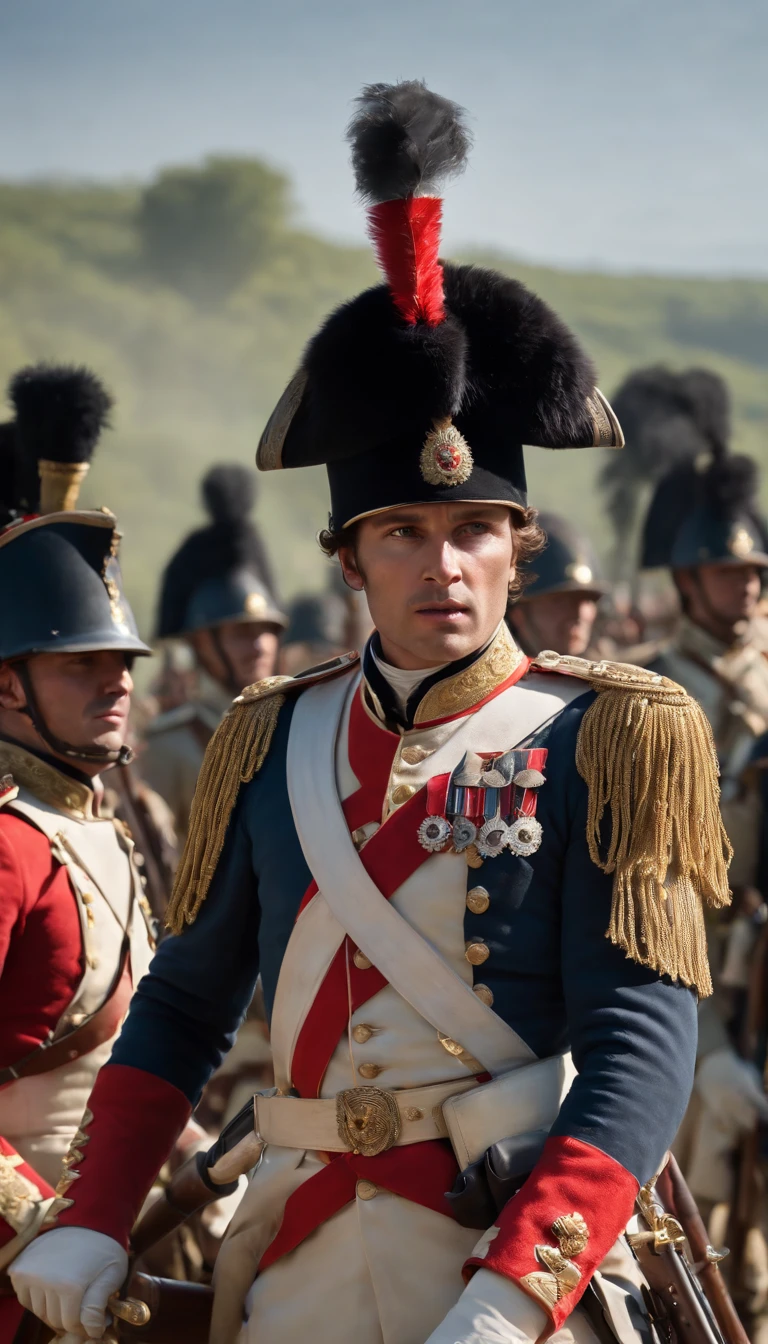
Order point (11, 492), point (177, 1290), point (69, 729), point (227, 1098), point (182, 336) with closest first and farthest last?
point (177, 1290)
point (69, 729)
point (11, 492)
point (227, 1098)
point (182, 336)

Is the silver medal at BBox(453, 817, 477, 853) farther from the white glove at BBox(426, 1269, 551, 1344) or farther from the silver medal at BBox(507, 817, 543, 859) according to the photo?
the white glove at BBox(426, 1269, 551, 1344)

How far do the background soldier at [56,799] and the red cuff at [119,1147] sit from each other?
510mm

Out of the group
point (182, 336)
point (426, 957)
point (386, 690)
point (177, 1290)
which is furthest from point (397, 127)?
point (182, 336)

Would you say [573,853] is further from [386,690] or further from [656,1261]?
[656,1261]

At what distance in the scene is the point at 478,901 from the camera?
9.14 feet

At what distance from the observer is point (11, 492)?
4559 millimetres

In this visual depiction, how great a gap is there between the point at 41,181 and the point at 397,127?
5945cm

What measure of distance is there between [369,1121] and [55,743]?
1582mm

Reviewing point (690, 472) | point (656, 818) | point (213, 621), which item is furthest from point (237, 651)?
point (656, 818)

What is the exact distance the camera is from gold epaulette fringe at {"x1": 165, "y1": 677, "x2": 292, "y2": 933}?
3.20m

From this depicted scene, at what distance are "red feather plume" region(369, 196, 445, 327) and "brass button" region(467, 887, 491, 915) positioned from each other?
99 cm

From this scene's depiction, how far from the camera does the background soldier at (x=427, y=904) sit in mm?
2672

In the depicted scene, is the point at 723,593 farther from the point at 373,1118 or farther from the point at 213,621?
the point at 373,1118

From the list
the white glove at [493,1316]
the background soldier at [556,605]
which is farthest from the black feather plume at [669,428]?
the white glove at [493,1316]
